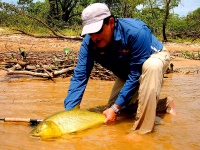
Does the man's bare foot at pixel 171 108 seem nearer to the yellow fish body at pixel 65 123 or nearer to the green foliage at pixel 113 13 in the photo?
the yellow fish body at pixel 65 123

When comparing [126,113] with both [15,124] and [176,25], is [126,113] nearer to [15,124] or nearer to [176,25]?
[15,124]

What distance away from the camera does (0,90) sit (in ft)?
16.6

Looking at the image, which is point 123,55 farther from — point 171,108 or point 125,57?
point 171,108

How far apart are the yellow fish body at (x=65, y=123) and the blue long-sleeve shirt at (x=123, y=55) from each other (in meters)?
0.19

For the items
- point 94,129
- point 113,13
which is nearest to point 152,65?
point 94,129

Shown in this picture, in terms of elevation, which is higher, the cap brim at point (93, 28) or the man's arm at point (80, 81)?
the cap brim at point (93, 28)

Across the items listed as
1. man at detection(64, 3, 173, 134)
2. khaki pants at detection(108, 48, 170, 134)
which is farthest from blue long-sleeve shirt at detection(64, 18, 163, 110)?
khaki pants at detection(108, 48, 170, 134)

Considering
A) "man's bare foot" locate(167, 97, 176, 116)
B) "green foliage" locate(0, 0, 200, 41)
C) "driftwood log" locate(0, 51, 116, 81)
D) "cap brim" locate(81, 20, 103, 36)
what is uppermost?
"green foliage" locate(0, 0, 200, 41)

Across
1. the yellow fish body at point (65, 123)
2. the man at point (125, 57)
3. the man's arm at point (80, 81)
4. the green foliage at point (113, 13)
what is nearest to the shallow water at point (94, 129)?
the yellow fish body at point (65, 123)

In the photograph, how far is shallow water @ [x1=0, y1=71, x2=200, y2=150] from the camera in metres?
2.82

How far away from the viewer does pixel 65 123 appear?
2979 millimetres

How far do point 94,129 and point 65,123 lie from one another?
38 cm

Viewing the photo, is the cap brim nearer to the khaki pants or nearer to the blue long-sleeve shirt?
the blue long-sleeve shirt

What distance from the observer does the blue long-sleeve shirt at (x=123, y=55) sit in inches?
120
